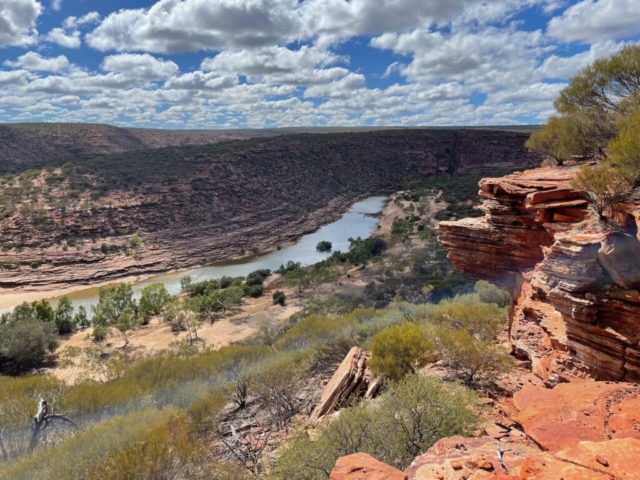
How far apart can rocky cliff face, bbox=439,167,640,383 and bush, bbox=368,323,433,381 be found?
102 inches

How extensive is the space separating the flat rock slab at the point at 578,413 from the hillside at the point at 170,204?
4547cm

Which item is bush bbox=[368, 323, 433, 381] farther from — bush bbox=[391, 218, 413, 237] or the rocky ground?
bush bbox=[391, 218, 413, 237]

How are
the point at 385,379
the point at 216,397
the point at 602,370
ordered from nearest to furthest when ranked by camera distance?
the point at 602,370
the point at 385,379
the point at 216,397

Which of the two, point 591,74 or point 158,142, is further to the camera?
point 158,142

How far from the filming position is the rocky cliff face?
277 inches

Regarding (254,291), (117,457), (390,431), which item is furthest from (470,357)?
(254,291)

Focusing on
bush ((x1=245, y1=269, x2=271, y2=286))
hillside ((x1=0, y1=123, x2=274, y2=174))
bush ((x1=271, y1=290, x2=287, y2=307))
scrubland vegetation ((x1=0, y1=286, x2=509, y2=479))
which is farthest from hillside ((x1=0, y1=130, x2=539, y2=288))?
scrubland vegetation ((x1=0, y1=286, x2=509, y2=479))

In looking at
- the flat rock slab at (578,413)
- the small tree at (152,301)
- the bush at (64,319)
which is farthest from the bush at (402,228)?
the flat rock slab at (578,413)

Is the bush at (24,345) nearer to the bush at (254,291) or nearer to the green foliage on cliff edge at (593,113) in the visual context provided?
the bush at (254,291)

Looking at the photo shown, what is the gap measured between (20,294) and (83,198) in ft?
60.6

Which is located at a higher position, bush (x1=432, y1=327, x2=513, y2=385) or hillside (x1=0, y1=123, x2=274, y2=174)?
hillside (x1=0, y1=123, x2=274, y2=174)

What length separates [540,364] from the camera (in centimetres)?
951

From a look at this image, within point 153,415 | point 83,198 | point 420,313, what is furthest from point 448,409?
point 83,198

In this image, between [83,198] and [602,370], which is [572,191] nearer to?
[602,370]
